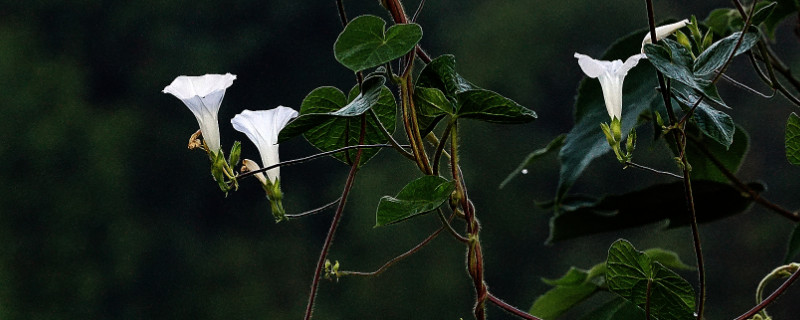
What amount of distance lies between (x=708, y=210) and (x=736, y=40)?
256 mm

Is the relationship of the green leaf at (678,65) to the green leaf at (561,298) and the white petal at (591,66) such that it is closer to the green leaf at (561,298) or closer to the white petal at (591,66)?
the white petal at (591,66)

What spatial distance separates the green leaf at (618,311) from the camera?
43cm

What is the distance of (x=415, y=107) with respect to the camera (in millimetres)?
340

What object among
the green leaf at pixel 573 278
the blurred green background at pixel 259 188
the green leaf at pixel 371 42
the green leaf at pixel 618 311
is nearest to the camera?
the green leaf at pixel 371 42

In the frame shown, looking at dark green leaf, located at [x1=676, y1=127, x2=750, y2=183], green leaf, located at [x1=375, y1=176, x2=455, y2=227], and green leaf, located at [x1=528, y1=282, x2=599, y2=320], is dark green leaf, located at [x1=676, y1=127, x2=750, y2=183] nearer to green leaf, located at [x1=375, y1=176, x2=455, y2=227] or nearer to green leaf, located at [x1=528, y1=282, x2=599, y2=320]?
green leaf, located at [x1=528, y1=282, x2=599, y2=320]

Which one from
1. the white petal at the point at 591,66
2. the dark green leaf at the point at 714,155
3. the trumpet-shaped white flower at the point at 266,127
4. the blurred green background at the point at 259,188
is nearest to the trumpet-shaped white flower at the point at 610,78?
the white petal at the point at 591,66

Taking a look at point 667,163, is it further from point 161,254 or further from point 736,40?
point 736,40

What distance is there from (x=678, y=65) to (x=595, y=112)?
0.17 metres

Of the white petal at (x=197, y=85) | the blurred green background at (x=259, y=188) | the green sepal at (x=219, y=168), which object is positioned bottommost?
the blurred green background at (x=259, y=188)

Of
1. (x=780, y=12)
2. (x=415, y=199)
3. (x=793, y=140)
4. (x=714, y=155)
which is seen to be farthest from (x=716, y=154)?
(x=415, y=199)

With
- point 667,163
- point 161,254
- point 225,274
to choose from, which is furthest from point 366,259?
point 667,163

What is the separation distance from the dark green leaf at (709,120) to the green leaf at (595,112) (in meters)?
0.07

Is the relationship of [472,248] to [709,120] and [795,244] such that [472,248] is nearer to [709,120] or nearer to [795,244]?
[709,120]

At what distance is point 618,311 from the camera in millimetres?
444
